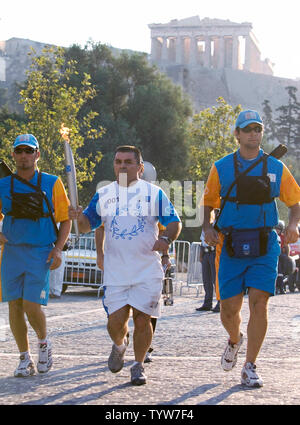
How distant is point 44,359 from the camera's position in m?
6.24

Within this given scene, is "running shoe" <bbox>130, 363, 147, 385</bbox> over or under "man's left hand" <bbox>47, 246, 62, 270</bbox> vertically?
under

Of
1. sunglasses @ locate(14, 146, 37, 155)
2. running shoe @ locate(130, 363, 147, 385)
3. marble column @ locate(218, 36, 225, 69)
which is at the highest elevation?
marble column @ locate(218, 36, 225, 69)

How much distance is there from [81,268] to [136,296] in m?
11.2

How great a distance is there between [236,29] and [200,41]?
258 inches

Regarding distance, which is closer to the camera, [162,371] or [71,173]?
[71,173]

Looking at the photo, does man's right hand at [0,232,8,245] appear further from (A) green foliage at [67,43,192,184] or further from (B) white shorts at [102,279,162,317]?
(A) green foliage at [67,43,192,184]

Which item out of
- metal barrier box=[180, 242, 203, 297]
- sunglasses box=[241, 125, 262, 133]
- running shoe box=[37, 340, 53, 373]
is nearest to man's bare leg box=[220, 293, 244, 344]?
sunglasses box=[241, 125, 262, 133]

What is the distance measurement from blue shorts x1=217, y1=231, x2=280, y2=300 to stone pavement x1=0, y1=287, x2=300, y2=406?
0.60 m

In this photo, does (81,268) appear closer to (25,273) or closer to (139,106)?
(25,273)

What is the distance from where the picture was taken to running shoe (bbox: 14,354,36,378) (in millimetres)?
6039

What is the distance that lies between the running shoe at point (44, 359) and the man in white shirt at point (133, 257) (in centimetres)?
55

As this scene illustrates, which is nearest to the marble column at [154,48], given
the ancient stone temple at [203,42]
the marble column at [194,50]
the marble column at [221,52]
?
the ancient stone temple at [203,42]

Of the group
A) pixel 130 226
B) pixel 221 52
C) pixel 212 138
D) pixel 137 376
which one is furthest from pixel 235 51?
pixel 137 376
